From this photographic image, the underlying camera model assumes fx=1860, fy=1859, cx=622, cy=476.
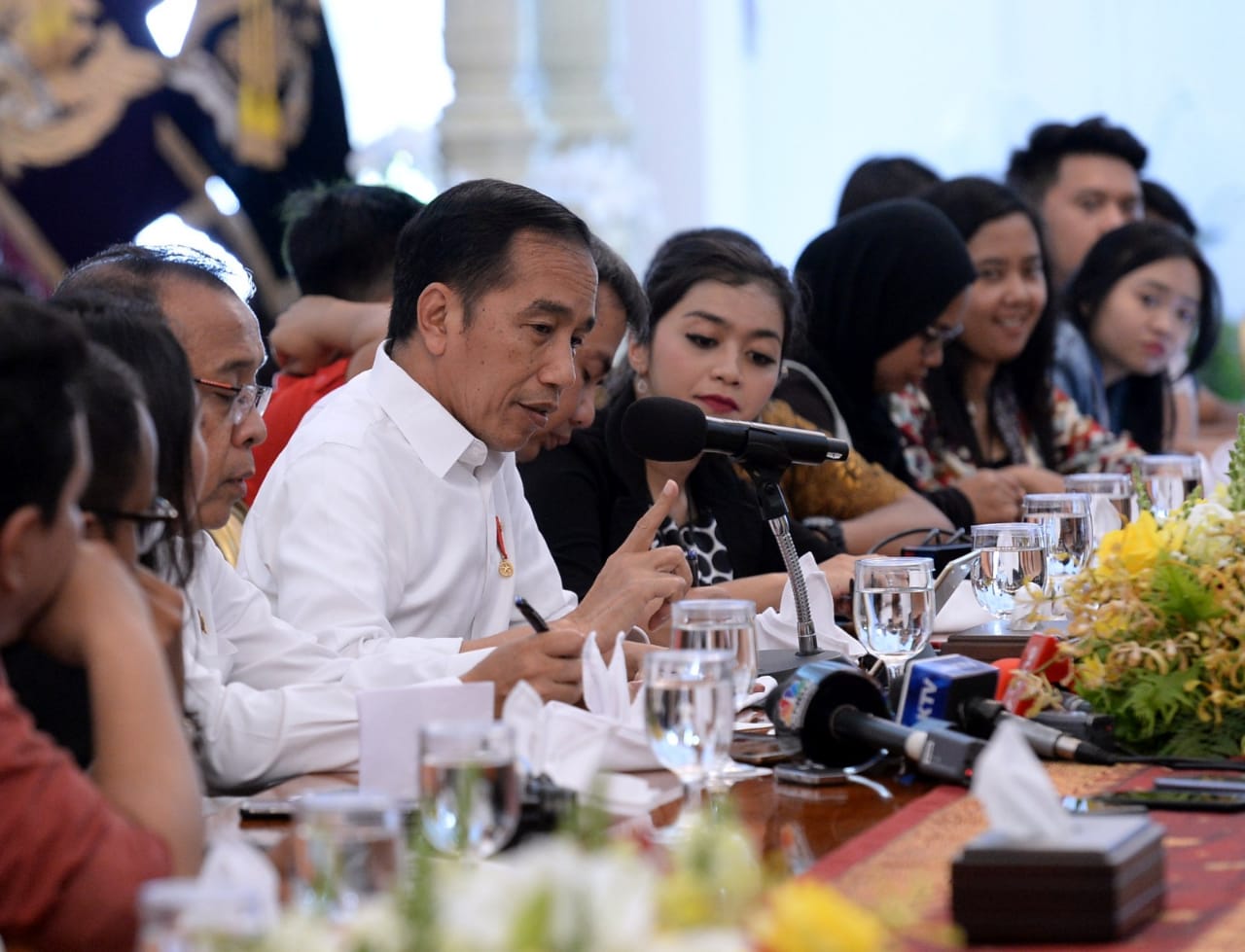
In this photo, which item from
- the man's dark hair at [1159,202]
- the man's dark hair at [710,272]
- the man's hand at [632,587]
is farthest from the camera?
the man's dark hair at [1159,202]

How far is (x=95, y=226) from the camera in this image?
247 inches

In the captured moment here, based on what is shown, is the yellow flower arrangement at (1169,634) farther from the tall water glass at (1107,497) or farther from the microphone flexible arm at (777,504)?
the tall water glass at (1107,497)

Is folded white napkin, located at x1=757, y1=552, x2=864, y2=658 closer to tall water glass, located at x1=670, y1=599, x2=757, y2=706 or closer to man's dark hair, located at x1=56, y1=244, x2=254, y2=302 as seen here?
tall water glass, located at x1=670, y1=599, x2=757, y2=706

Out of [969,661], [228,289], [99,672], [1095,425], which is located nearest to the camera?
[99,672]

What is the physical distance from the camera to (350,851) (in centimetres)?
105

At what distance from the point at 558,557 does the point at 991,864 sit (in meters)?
1.79

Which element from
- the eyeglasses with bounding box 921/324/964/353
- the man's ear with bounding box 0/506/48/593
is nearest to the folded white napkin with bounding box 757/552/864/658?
the man's ear with bounding box 0/506/48/593

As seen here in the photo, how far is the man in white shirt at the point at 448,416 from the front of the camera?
233 cm

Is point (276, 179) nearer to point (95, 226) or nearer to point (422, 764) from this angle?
point (95, 226)

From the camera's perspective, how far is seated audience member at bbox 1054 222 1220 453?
510cm

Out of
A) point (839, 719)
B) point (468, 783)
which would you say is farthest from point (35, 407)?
point (839, 719)

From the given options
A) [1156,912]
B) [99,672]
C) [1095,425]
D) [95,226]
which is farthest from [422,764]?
[95,226]

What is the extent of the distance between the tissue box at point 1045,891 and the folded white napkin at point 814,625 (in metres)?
1.05

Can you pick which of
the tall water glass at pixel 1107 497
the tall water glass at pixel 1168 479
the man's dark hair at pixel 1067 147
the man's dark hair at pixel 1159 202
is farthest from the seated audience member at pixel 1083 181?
the tall water glass at pixel 1107 497
